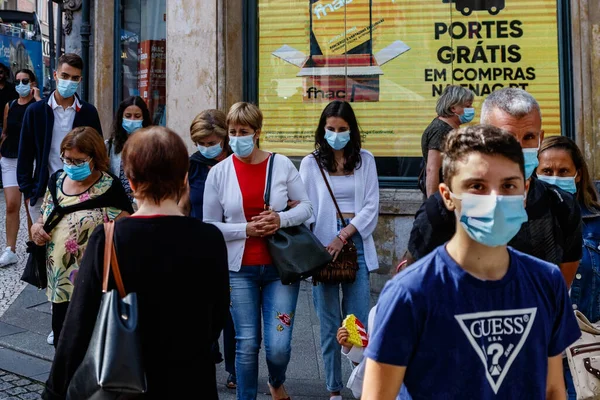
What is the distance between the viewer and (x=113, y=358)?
102 inches

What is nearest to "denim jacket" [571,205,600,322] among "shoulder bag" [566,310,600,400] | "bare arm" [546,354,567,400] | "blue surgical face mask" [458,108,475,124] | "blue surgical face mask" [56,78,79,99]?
"shoulder bag" [566,310,600,400]

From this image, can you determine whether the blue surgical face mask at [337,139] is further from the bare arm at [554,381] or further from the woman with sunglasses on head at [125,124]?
the bare arm at [554,381]

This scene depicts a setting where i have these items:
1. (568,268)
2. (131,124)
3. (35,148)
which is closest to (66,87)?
(35,148)

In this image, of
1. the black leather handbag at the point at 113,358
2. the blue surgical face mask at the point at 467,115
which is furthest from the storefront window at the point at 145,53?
the black leather handbag at the point at 113,358

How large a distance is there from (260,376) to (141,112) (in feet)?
7.17

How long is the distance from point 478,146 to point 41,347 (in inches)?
191

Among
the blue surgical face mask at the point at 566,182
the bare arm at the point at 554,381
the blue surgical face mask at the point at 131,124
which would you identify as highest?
the blue surgical face mask at the point at 131,124

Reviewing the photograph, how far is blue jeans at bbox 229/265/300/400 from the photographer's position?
4.79 metres

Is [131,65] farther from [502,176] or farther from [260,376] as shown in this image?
[502,176]

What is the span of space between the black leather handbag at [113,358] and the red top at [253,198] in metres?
2.17

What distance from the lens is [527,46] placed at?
8.24m

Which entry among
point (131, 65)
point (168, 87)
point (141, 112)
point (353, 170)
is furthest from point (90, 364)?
point (131, 65)

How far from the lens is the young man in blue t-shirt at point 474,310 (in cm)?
229

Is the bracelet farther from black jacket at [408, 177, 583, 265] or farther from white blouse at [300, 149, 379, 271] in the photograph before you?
black jacket at [408, 177, 583, 265]
